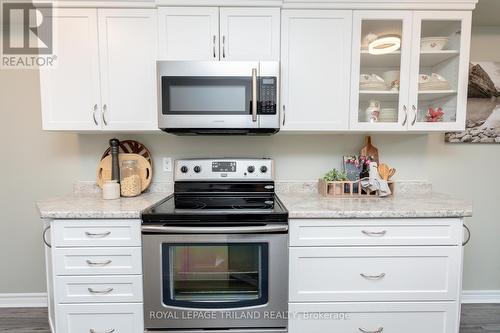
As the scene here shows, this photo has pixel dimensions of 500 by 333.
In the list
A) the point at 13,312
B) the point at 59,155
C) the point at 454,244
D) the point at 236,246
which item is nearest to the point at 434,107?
the point at 454,244

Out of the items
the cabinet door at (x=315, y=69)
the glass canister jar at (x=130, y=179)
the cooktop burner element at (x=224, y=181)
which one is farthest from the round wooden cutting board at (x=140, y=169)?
the cabinet door at (x=315, y=69)

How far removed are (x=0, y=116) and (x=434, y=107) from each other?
3.18 metres

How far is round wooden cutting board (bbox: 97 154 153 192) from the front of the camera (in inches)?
79.9

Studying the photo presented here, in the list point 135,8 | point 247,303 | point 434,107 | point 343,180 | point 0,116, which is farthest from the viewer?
point 0,116

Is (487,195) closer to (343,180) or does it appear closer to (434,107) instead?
(434,107)

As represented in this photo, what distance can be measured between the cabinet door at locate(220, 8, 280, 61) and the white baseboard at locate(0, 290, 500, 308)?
2.42 meters

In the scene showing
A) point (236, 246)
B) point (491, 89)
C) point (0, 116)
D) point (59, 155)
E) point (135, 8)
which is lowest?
point (236, 246)

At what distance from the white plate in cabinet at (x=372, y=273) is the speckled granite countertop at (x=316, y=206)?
20 centimetres

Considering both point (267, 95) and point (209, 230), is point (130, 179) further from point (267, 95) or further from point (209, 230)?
point (267, 95)

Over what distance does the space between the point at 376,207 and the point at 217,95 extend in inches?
45.7

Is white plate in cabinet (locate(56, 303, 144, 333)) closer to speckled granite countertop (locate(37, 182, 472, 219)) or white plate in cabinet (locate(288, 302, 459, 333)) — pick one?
speckled granite countertop (locate(37, 182, 472, 219))

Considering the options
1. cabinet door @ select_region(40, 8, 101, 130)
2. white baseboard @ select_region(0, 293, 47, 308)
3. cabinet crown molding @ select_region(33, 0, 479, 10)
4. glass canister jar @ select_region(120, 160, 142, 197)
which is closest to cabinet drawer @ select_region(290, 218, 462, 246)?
glass canister jar @ select_region(120, 160, 142, 197)

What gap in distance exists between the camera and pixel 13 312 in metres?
2.14

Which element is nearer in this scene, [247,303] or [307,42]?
[247,303]
